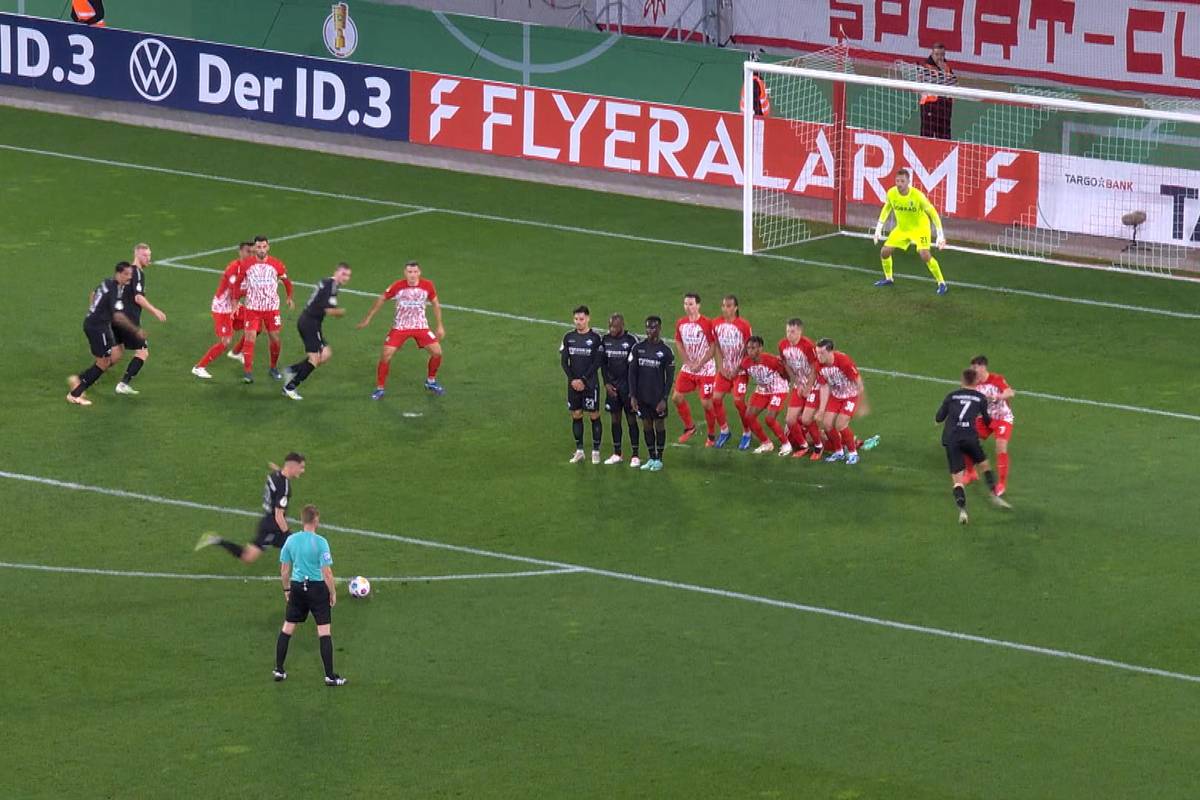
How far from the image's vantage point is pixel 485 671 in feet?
72.8

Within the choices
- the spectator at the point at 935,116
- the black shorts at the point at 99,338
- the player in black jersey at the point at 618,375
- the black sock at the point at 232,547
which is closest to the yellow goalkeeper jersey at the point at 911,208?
the spectator at the point at 935,116

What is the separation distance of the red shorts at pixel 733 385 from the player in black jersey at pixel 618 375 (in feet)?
3.55

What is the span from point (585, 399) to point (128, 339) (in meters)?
6.35

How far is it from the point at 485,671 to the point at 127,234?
1879 cm

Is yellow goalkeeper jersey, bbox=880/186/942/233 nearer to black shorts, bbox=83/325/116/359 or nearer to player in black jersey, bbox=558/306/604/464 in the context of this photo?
player in black jersey, bbox=558/306/604/464

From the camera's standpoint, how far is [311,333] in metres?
30.4

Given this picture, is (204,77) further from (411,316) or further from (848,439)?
(848,439)

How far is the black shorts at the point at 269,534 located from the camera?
23844 millimetres

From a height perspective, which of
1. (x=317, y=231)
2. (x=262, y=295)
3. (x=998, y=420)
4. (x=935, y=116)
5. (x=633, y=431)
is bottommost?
(x=633, y=431)

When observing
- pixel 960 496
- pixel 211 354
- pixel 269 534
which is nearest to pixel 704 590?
pixel 960 496

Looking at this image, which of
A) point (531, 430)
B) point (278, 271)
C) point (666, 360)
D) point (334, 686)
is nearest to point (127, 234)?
point (278, 271)

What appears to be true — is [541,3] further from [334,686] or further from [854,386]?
[334,686]

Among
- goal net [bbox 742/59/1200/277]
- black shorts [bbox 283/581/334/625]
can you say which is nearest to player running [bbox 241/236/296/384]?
goal net [bbox 742/59/1200/277]

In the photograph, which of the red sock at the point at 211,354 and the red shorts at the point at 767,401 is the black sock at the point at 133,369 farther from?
the red shorts at the point at 767,401
